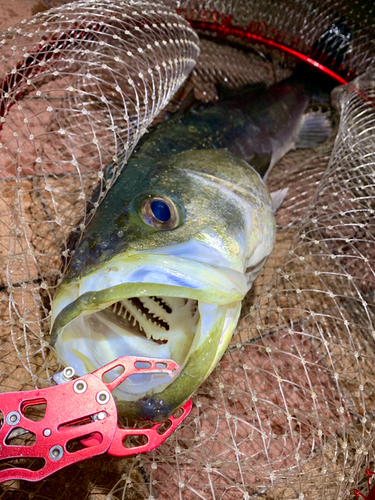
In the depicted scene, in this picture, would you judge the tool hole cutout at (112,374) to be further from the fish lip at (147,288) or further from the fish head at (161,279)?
the fish lip at (147,288)

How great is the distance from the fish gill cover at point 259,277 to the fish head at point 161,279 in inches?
8.8

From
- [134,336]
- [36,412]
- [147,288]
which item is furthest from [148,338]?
[36,412]

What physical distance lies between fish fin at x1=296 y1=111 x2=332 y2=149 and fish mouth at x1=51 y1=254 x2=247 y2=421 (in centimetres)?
258

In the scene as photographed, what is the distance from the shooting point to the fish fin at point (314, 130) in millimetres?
3588

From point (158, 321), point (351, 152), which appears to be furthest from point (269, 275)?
point (158, 321)

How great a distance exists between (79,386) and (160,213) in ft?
2.26

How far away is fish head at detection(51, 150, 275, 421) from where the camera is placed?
50.6 inches

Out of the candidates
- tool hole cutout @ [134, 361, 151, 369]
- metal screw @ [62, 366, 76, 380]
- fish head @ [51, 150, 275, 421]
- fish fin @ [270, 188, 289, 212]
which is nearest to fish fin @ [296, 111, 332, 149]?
fish fin @ [270, 188, 289, 212]

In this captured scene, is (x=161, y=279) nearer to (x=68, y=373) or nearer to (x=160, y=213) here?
(x=160, y=213)

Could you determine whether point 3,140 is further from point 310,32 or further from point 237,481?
point 310,32

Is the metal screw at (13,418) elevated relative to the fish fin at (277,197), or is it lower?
lower

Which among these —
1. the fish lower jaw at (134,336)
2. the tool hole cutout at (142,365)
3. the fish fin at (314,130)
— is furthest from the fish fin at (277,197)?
the tool hole cutout at (142,365)

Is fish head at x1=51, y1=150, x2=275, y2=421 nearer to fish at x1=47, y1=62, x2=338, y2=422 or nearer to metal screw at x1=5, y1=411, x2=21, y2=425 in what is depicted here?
fish at x1=47, y1=62, x2=338, y2=422

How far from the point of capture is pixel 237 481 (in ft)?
5.49
